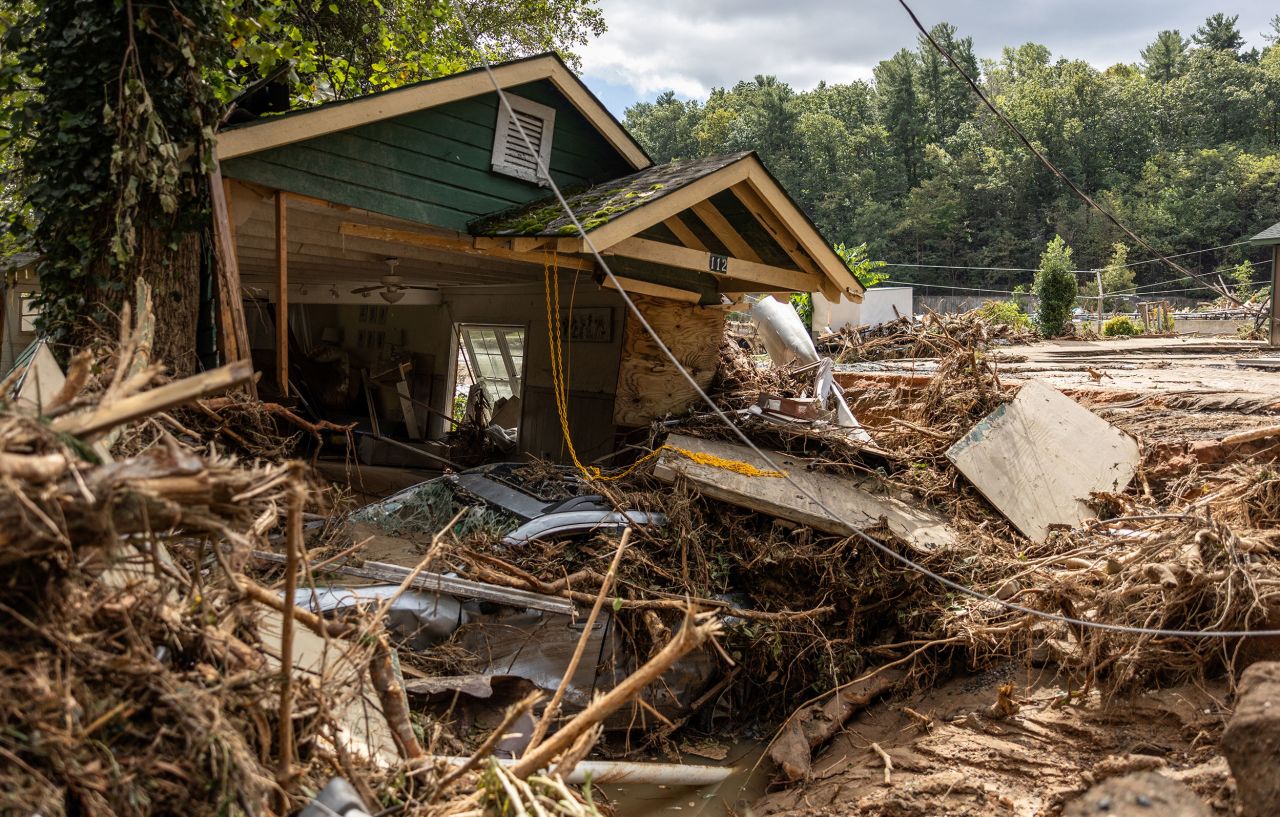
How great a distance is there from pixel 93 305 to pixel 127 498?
4134 millimetres

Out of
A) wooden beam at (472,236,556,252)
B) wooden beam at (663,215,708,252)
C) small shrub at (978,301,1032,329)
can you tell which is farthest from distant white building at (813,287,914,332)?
wooden beam at (472,236,556,252)

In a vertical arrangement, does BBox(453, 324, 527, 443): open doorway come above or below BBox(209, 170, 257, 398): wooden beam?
below

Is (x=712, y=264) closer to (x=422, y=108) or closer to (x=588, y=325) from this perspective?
(x=588, y=325)

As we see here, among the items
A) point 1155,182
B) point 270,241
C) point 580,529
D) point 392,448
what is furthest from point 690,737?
point 1155,182

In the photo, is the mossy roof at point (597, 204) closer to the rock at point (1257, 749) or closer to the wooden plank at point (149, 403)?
the wooden plank at point (149, 403)

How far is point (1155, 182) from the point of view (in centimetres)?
5912

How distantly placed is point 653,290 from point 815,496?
2.93m

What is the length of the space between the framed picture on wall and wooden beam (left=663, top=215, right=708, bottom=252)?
1.41m

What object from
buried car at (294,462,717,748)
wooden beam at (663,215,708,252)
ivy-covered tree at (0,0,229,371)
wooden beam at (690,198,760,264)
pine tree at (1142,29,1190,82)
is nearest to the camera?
buried car at (294,462,717,748)

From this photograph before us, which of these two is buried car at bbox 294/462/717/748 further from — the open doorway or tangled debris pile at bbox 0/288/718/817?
the open doorway

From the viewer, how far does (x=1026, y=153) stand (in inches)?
2566

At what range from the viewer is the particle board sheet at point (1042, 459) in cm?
776

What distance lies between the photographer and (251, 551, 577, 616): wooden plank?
5.03 metres

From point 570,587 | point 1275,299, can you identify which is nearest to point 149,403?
point 570,587
